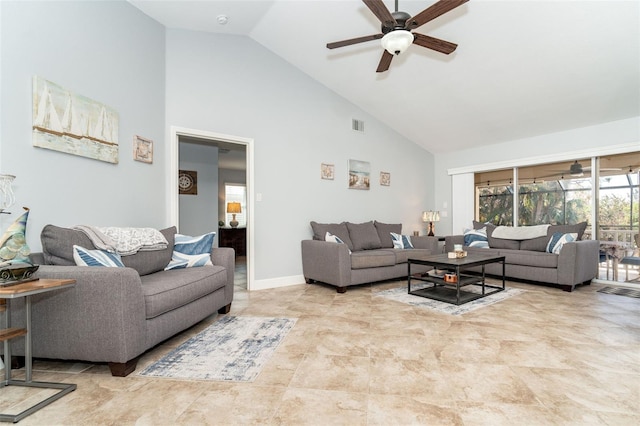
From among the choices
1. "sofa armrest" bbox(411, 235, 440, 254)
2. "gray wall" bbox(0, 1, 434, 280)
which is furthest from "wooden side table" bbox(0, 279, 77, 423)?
"sofa armrest" bbox(411, 235, 440, 254)

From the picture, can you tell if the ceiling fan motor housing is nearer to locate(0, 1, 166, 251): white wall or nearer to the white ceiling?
the white ceiling

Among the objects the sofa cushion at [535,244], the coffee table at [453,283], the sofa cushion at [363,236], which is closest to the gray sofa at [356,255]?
the sofa cushion at [363,236]

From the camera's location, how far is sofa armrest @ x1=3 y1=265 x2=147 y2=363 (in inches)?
72.8

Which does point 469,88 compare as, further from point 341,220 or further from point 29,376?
point 29,376

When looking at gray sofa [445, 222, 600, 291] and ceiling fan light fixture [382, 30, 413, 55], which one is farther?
gray sofa [445, 222, 600, 291]

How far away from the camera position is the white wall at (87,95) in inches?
85.0

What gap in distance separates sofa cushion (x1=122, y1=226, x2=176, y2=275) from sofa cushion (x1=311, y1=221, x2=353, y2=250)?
1990 mm

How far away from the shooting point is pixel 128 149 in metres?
3.24

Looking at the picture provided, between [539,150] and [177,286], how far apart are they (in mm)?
5610

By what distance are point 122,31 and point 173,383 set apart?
10.6 feet

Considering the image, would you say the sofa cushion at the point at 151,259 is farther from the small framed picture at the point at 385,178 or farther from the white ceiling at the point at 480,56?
the small framed picture at the point at 385,178

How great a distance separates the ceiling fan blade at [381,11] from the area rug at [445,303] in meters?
2.60

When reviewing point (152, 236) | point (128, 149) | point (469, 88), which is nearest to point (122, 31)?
point (128, 149)

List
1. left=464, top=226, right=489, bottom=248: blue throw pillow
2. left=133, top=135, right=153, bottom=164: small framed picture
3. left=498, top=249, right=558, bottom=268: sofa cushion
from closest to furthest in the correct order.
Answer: left=133, top=135, right=153, bottom=164: small framed picture, left=498, top=249, right=558, bottom=268: sofa cushion, left=464, top=226, right=489, bottom=248: blue throw pillow
